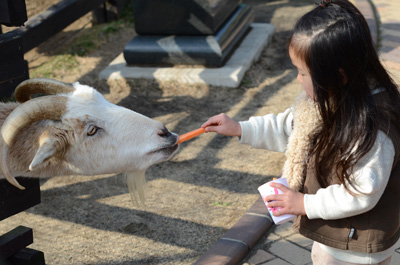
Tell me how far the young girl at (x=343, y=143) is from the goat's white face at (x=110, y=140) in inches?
25.8

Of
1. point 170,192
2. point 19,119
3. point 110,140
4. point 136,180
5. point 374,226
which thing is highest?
point 19,119

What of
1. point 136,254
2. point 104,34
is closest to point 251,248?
point 136,254

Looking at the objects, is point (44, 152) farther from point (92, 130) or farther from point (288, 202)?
point (288, 202)

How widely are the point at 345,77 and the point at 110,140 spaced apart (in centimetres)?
121

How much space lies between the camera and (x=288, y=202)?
2389 millimetres

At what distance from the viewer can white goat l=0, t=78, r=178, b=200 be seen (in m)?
2.60

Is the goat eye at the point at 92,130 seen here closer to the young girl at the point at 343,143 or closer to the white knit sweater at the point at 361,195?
the young girl at the point at 343,143

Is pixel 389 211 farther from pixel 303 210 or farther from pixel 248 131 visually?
pixel 248 131

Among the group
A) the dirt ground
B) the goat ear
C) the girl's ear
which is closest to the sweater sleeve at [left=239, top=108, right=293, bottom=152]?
the girl's ear

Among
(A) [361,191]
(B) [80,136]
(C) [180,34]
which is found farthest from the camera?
(C) [180,34]

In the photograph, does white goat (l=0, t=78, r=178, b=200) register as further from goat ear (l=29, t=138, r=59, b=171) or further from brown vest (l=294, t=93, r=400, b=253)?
brown vest (l=294, t=93, r=400, b=253)

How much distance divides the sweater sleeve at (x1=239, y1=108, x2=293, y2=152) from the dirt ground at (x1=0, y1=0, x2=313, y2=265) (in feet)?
4.23

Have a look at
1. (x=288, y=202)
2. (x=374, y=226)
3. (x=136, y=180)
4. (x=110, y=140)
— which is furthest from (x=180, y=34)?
(x=374, y=226)

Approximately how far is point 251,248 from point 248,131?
1243 mm
